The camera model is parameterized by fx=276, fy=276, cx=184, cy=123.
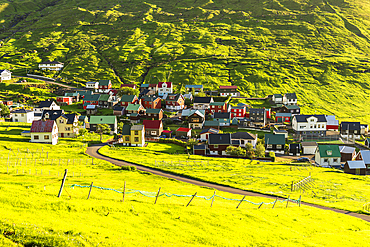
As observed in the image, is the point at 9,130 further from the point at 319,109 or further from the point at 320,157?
the point at 319,109

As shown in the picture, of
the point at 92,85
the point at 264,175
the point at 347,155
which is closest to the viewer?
the point at 264,175

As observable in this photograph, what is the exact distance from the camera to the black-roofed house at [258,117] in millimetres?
136000

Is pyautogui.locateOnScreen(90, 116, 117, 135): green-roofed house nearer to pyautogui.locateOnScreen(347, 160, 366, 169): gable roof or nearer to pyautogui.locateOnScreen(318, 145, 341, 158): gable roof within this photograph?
pyautogui.locateOnScreen(318, 145, 341, 158): gable roof

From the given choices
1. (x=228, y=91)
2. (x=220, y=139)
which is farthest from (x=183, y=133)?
(x=228, y=91)

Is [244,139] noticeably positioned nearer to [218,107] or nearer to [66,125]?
[218,107]

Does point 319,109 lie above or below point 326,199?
above

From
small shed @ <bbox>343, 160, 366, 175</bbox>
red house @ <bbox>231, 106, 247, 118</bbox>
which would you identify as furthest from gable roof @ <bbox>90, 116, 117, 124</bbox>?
small shed @ <bbox>343, 160, 366, 175</bbox>

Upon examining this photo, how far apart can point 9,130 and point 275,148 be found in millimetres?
104132

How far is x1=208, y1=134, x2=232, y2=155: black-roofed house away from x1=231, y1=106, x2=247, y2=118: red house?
44909 mm

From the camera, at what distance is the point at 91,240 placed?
64.9 ft

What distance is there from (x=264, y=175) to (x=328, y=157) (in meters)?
38.6

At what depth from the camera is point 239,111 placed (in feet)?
485

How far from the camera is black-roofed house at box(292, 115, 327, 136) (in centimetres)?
13112

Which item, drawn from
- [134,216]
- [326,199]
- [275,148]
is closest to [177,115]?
[275,148]
